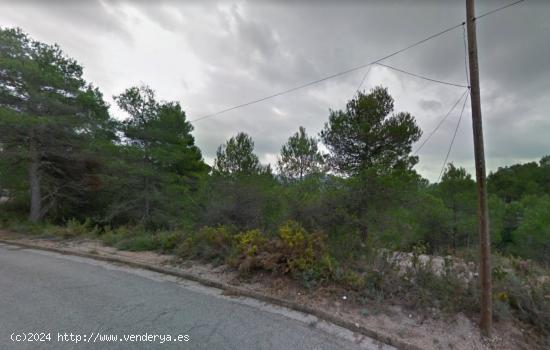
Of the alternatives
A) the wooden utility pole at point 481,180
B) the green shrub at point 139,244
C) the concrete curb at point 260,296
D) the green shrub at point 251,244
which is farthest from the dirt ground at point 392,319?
the green shrub at point 139,244

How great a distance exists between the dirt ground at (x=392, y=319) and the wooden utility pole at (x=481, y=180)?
23cm

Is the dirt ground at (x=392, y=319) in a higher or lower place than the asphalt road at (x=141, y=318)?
higher

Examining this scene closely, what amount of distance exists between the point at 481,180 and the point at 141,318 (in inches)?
205

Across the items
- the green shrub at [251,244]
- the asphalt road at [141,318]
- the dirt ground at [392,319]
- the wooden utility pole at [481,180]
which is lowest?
the asphalt road at [141,318]

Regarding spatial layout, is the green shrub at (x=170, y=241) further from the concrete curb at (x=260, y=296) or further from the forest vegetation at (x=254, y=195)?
the concrete curb at (x=260, y=296)

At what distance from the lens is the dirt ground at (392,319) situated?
2658mm

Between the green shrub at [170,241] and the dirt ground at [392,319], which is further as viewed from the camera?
the green shrub at [170,241]

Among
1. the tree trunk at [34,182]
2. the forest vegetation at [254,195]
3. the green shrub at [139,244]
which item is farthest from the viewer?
the tree trunk at [34,182]

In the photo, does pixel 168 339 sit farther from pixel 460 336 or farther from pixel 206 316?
pixel 460 336

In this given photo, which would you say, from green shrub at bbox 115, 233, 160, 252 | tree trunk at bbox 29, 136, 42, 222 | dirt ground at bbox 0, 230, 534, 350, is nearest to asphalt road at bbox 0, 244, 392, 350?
dirt ground at bbox 0, 230, 534, 350

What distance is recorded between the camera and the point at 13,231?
8.49 m

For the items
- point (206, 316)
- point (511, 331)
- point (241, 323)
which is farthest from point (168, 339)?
point (511, 331)

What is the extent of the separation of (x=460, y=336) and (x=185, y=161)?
1317 cm

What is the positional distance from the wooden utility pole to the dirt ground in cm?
23
